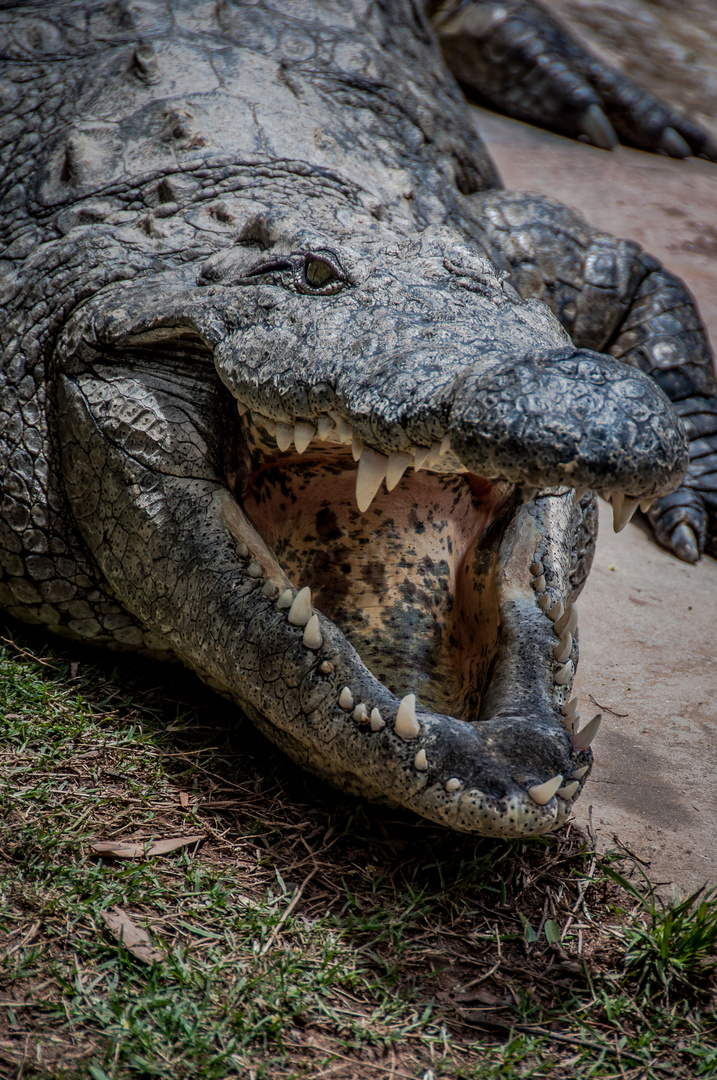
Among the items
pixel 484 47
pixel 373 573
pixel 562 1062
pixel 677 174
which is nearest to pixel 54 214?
pixel 373 573

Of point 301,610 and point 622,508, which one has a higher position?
point 622,508

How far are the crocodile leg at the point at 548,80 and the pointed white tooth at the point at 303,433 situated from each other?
6213 mm

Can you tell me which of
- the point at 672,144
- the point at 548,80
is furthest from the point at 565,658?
the point at 672,144

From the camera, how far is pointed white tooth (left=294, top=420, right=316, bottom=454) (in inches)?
88.8

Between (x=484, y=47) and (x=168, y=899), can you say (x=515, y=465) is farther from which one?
(x=484, y=47)

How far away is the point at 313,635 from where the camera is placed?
Result: 225cm

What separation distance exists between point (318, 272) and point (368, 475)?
0.70 meters

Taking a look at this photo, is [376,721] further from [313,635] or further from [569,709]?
[569,709]

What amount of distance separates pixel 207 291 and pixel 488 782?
63.0 inches

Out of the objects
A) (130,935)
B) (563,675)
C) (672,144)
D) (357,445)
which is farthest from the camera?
(672,144)

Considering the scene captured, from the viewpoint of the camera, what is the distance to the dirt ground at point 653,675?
2.56 metres

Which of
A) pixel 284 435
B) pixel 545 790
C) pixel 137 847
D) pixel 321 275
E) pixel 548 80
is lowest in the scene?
pixel 137 847

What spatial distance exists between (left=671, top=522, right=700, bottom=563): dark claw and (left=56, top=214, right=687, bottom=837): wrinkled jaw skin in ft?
4.18

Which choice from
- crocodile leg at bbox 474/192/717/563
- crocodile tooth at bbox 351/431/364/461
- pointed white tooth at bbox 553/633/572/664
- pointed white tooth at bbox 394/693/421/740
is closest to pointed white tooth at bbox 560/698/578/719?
pointed white tooth at bbox 553/633/572/664
